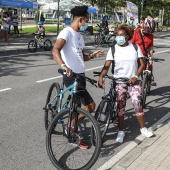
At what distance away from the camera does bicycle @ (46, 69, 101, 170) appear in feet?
11.9

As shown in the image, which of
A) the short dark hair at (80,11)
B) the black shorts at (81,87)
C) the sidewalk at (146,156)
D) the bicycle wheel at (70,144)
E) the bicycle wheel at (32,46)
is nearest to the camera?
the bicycle wheel at (70,144)

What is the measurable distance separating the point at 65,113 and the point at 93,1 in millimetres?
29135

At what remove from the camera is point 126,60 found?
448 cm

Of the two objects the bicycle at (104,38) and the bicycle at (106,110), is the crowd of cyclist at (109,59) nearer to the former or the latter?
the bicycle at (106,110)

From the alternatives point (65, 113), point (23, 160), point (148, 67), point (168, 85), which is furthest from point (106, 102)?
point (168, 85)

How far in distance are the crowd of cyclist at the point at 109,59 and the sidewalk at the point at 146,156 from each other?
0.24m

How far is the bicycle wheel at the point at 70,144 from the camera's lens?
3.61 meters

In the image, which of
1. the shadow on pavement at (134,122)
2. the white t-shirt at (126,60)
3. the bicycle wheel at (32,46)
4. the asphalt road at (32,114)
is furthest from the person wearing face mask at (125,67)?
the bicycle wheel at (32,46)

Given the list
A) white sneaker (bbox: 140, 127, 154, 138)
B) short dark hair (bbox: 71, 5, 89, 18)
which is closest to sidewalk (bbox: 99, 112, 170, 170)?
white sneaker (bbox: 140, 127, 154, 138)

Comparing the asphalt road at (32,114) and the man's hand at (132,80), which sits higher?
the man's hand at (132,80)

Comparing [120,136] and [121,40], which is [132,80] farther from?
[120,136]

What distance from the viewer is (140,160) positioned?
3895 mm

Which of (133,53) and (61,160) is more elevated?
(133,53)

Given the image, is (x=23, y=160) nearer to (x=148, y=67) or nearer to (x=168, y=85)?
(x=148, y=67)
